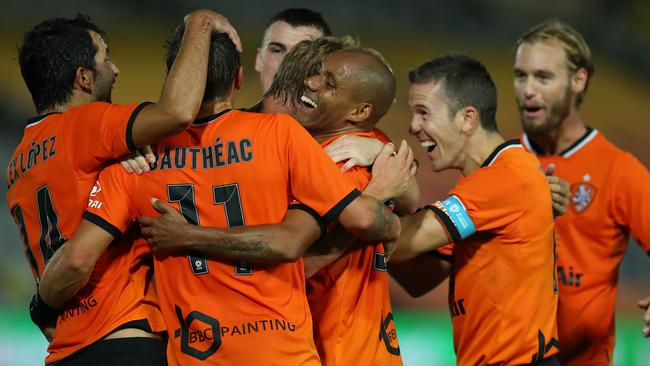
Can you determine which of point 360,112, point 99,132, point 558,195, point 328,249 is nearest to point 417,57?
point 558,195

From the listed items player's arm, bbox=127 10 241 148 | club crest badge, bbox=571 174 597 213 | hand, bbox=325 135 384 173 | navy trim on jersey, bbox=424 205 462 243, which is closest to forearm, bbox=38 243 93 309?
player's arm, bbox=127 10 241 148

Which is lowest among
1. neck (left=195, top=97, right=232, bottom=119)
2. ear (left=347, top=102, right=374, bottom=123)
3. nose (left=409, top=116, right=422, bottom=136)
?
neck (left=195, top=97, right=232, bottom=119)

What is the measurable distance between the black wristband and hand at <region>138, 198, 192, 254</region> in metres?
0.66

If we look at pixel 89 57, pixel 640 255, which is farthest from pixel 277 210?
pixel 640 255

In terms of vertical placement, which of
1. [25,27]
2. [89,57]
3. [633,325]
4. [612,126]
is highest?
[25,27]

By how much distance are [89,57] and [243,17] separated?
22.9 ft

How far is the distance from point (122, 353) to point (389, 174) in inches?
54.5

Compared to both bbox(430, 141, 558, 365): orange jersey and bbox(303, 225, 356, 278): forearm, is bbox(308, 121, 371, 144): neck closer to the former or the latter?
bbox(303, 225, 356, 278): forearm

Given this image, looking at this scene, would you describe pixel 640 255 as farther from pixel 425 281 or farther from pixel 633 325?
pixel 425 281

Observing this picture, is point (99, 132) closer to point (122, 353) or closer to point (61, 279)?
point (61, 279)

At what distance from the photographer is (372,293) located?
403cm

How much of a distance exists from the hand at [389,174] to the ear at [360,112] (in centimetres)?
17

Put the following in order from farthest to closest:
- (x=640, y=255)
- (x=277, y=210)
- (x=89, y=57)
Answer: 1. (x=640, y=255)
2. (x=89, y=57)
3. (x=277, y=210)

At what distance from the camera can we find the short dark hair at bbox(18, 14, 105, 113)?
4.20 metres
